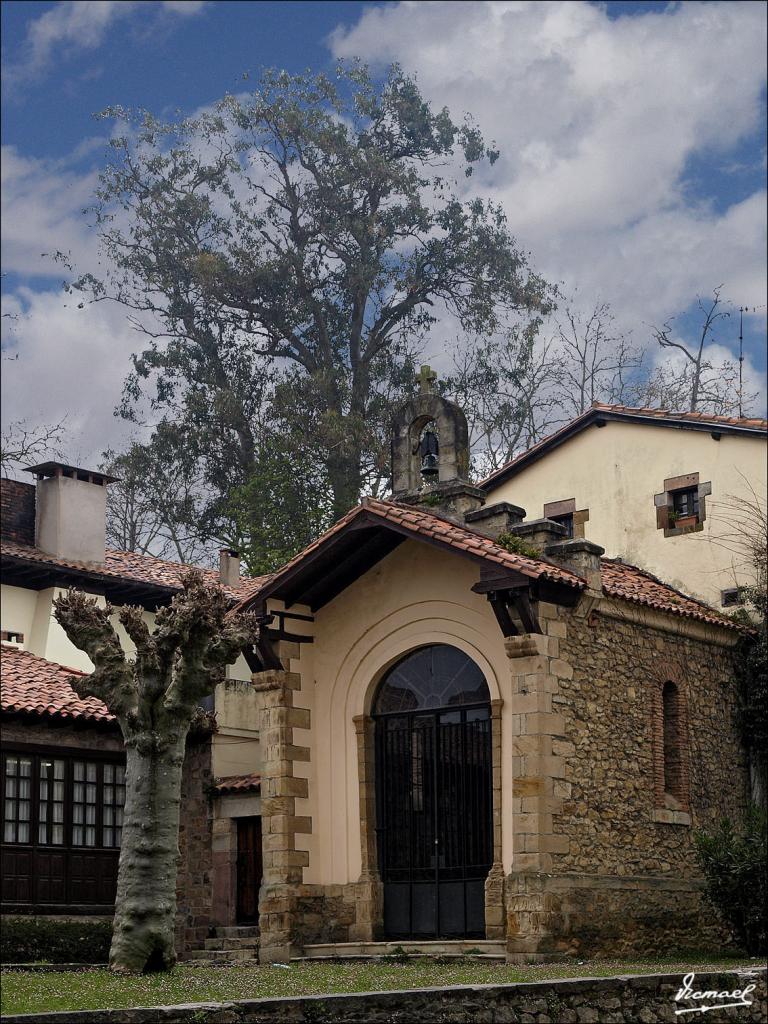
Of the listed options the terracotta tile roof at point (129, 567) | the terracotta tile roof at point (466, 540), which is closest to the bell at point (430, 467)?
the terracotta tile roof at point (466, 540)

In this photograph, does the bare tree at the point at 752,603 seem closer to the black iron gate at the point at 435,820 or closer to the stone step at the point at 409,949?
the black iron gate at the point at 435,820

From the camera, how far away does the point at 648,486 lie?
24906 mm

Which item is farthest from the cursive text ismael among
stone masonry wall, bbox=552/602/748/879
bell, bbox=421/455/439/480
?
bell, bbox=421/455/439/480

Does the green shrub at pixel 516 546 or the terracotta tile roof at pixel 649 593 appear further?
the terracotta tile roof at pixel 649 593

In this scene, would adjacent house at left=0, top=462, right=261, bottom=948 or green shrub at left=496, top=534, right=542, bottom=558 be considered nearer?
green shrub at left=496, top=534, right=542, bottom=558

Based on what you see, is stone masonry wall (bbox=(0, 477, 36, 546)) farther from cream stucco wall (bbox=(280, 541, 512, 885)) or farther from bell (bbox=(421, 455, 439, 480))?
bell (bbox=(421, 455, 439, 480))

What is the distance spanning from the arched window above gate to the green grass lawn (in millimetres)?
3497

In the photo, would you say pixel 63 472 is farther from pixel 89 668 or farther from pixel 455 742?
pixel 455 742

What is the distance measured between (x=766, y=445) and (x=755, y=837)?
7449mm

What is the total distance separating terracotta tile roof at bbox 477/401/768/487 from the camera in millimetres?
23875

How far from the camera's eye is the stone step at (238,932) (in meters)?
24.9

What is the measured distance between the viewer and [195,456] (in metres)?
39.9

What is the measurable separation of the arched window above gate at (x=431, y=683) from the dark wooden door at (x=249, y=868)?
24.1ft

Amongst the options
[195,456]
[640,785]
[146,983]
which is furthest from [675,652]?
[195,456]
